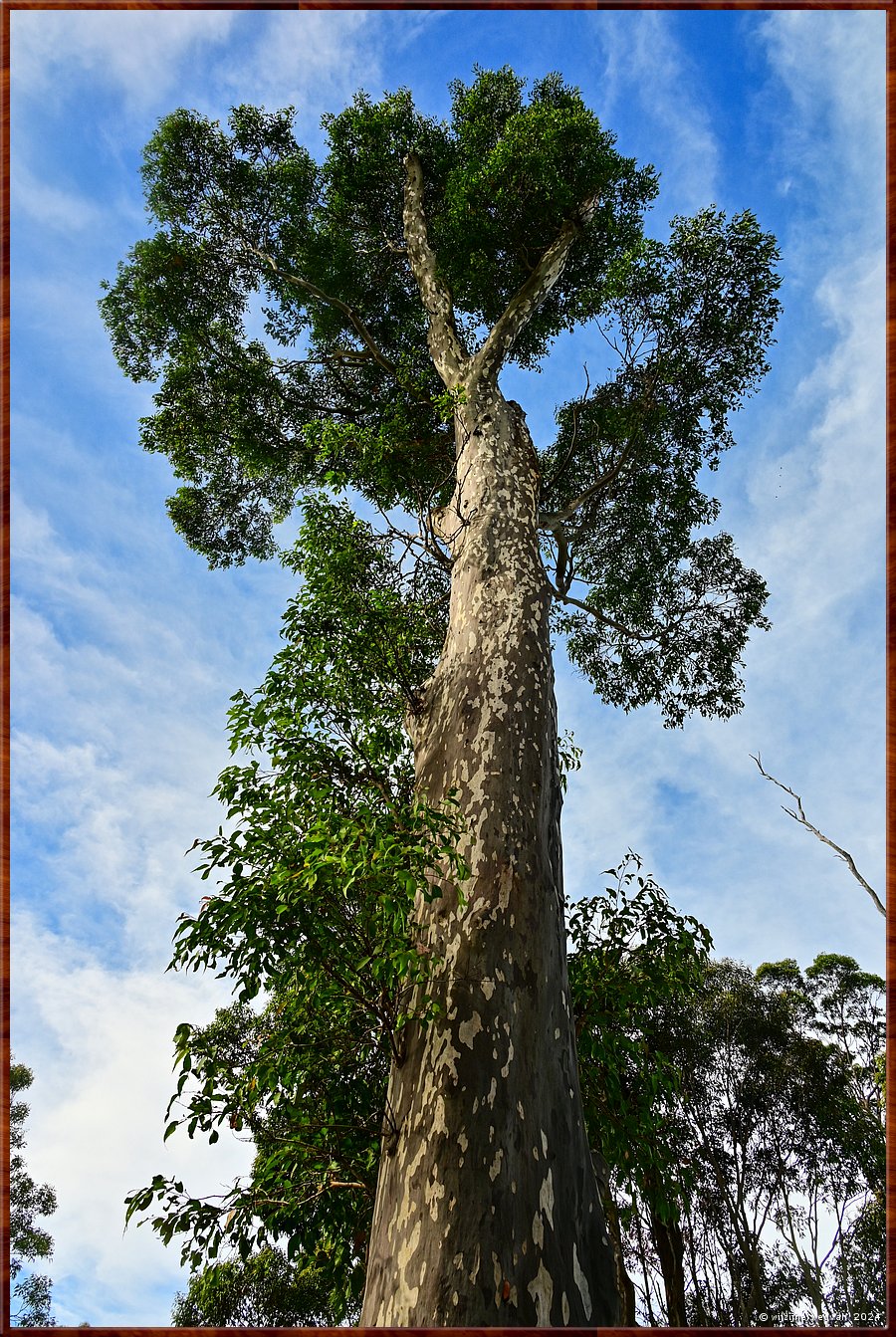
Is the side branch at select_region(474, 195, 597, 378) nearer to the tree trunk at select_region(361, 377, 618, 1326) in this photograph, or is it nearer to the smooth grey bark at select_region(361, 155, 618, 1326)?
the smooth grey bark at select_region(361, 155, 618, 1326)

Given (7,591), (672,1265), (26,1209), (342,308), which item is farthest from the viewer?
(342,308)

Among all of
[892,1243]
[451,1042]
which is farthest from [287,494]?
[892,1243]

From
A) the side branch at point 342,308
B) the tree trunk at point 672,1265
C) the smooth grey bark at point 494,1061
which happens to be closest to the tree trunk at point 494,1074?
the smooth grey bark at point 494,1061

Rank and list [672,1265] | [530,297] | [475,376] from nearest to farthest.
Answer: [475,376] → [530,297] → [672,1265]

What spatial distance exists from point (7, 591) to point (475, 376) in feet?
12.9

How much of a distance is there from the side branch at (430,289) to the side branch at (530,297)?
220 mm

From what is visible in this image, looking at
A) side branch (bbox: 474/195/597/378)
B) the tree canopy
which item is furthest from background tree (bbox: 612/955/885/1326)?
side branch (bbox: 474/195/597/378)

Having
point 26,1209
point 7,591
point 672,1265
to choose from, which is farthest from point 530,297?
point 672,1265

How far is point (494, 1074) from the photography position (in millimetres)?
1978

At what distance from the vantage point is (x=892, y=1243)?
1629mm

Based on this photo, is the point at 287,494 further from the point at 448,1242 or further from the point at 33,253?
the point at 448,1242

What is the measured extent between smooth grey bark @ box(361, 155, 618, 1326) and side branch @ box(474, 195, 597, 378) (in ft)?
9.08

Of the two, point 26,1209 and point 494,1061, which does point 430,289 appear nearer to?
point 494,1061

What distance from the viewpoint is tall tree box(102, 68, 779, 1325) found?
363 cm
